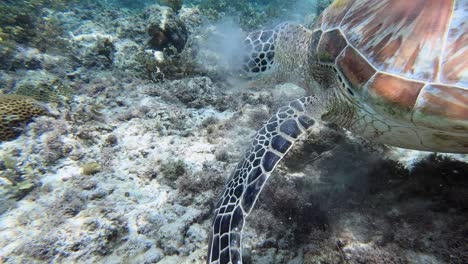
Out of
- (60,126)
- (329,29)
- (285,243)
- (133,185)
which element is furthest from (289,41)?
(60,126)

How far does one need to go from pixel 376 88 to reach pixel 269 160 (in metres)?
1.06

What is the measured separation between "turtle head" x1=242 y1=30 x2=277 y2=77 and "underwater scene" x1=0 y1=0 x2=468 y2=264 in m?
0.02

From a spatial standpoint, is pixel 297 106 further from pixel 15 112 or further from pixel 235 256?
pixel 15 112

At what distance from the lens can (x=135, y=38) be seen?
6.66 metres

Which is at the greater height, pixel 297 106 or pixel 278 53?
pixel 278 53

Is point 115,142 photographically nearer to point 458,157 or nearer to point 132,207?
point 132,207

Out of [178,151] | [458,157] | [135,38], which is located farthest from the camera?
[135,38]

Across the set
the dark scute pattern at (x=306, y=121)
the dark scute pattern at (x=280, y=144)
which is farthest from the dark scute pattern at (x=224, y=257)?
the dark scute pattern at (x=306, y=121)

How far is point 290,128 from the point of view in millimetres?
2438

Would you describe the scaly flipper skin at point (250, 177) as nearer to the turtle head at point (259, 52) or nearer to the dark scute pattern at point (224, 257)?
the dark scute pattern at point (224, 257)

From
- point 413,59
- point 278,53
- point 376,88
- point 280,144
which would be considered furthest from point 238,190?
point 278,53

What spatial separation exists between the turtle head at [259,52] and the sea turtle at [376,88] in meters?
0.84

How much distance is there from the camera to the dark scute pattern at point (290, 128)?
7.81ft

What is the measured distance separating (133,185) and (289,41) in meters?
2.76
